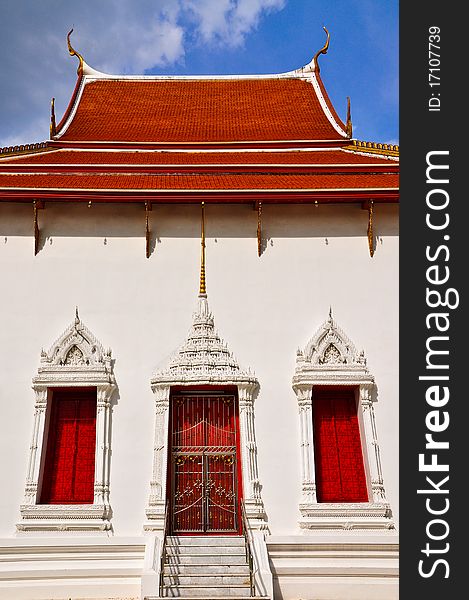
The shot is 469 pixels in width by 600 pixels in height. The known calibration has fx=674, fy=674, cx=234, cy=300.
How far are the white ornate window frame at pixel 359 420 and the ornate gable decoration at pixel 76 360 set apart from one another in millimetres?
2449

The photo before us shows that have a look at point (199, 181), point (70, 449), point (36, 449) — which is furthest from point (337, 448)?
Answer: point (199, 181)

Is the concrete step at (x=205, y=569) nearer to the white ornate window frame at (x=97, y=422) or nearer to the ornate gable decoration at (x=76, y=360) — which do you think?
the white ornate window frame at (x=97, y=422)

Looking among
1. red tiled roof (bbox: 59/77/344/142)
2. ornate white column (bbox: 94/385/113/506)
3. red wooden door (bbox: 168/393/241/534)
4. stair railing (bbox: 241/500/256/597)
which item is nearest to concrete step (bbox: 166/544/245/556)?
stair railing (bbox: 241/500/256/597)

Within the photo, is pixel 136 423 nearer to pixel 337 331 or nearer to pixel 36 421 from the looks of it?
pixel 36 421

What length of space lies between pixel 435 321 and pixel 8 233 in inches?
227

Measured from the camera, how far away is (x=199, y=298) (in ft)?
29.0

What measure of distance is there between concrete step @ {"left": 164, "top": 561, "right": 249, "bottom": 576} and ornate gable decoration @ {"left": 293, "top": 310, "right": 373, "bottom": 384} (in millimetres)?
2368

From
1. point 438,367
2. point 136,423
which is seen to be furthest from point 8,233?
point 438,367

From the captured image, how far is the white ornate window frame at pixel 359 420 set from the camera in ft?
25.8

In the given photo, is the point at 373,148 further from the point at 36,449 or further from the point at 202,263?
the point at 36,449

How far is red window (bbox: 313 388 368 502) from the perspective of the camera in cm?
819

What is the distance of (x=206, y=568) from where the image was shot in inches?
279

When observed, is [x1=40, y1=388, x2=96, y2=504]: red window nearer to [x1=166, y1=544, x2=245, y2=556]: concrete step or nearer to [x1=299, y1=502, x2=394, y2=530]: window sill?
[x1=166, y1=544, x2=245, y2=556]: concrete step

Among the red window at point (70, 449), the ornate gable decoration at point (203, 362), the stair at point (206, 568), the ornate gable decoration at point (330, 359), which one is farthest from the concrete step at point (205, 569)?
the ornate gable decoration at point (330, 359)
